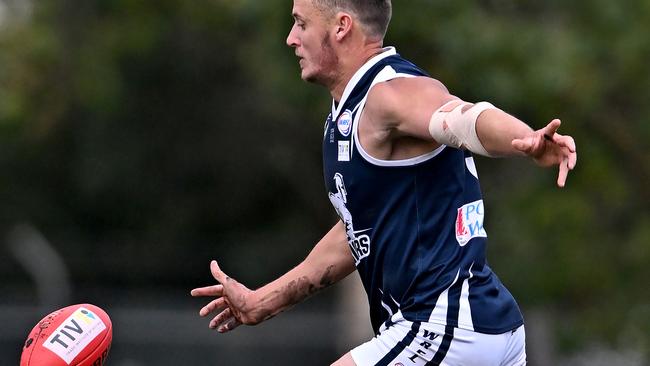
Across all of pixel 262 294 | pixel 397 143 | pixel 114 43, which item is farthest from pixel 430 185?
pixel 114 43

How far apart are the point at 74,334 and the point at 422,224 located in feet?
5.65

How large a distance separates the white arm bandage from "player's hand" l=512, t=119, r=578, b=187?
0.98 feet

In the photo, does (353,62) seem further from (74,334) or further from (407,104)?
(74,334)

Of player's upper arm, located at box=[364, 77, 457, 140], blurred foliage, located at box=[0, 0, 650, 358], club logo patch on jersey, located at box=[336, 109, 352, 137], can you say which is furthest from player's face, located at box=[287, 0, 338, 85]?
blurred foliage, located at box=[0, 0, 650, 358]

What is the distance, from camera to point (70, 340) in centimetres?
586

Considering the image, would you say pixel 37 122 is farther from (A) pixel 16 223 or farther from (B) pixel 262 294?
(B) pixel 262 294

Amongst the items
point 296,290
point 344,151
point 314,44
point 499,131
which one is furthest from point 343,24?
point 296,290

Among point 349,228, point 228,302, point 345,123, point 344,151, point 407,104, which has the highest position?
point 407,104

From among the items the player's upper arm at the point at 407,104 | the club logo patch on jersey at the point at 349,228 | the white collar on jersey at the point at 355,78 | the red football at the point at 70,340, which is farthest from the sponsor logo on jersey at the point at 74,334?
the player's upper arm at the point at 407,104

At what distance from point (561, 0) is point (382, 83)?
10535 mm

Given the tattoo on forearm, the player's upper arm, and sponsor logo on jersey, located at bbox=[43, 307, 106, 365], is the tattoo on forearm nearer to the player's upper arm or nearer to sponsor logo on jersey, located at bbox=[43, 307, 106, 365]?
sponsor logo on jersey, located at bbox=[43, 307, 106, 365]

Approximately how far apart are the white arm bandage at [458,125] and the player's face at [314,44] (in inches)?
32.0

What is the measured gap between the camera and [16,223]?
73.8 feet

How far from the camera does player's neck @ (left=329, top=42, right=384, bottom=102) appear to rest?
5.62 metres
